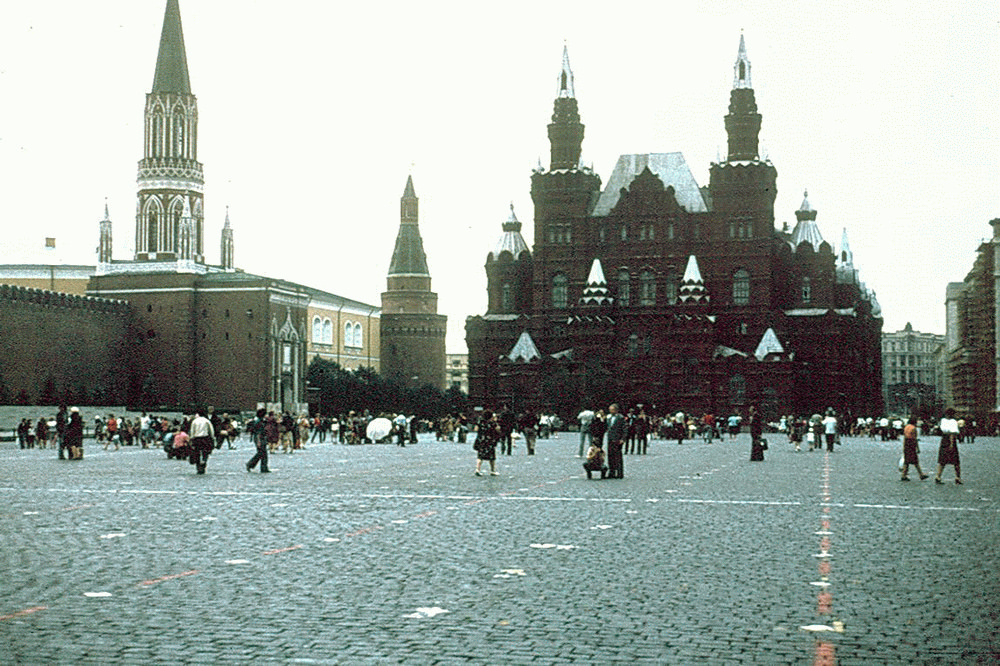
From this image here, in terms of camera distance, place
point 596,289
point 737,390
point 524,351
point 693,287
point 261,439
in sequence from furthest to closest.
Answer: point 524,351, point 596,289, point 693,287, point 737,390, point 261,439

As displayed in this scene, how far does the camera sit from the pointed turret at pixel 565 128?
10069 cm

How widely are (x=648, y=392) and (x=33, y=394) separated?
146 ft

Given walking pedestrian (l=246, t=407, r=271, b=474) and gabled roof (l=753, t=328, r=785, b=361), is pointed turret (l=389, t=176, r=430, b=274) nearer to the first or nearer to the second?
gabled roof (l=753, t=328, r=785, b=361)

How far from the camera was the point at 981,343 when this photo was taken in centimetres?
10331

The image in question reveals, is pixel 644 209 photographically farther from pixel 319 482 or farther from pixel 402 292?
pixel 319 482

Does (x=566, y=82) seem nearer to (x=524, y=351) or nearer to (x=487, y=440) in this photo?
(x=524, y=351)

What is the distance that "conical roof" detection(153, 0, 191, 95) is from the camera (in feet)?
338

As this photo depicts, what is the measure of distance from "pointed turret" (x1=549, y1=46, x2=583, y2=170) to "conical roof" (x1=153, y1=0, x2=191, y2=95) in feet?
98.8

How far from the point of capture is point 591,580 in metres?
10.6

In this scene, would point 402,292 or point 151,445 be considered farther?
point 402,292

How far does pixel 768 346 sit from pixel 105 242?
57.2 metres

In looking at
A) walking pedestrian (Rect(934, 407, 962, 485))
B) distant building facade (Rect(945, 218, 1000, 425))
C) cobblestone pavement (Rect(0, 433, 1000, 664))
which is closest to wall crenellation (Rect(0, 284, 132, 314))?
distant building facade (Rect(945, 218, 1000, 425))

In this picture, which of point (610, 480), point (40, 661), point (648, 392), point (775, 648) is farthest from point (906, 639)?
point (648, 392)

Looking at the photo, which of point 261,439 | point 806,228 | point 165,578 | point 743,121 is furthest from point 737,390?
point 165,578
